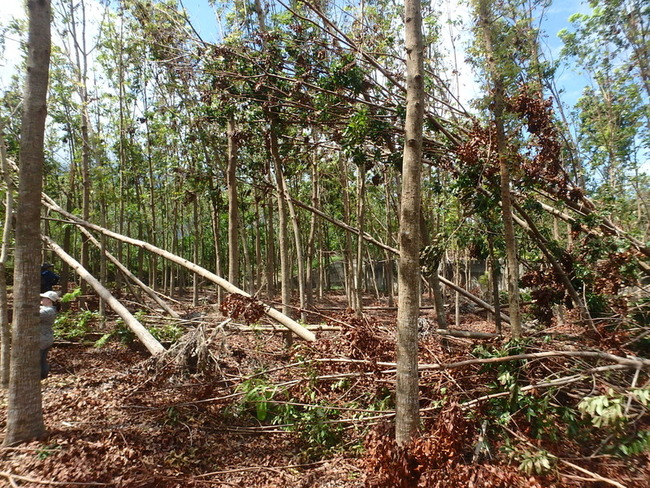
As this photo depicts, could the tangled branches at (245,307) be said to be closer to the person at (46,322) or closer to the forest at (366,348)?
the forest at (366,348)

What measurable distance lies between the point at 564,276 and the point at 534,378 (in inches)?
96.6

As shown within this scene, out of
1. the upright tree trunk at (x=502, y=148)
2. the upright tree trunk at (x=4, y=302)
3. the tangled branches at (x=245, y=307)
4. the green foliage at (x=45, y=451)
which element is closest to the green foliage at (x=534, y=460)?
the upright tree trunk at (x=502, y=148)

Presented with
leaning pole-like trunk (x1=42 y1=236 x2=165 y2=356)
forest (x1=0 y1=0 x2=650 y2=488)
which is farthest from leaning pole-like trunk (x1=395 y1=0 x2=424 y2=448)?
leaning pole-like trunk (x1=42 y1=236 x2=165 y2=356)

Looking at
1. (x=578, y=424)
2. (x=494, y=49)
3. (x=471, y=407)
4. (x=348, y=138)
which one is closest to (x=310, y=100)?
(x=348, y=138)

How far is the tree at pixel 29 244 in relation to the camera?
3.70 meters

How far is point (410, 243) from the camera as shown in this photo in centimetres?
355

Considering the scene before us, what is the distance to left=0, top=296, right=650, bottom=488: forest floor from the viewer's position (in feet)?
11.5

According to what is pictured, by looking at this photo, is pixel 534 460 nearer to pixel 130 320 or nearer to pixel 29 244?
pixel 29 244

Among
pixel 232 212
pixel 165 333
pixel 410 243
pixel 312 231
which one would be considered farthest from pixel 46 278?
pixel 410 243

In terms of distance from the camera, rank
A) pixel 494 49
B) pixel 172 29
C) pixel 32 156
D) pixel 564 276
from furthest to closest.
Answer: pixel 172 29, pixel 564 276, pixel 494 49, pixel 32 156

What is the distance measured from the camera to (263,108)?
25.3 feet

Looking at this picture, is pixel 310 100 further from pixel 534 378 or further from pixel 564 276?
pixel 534 378

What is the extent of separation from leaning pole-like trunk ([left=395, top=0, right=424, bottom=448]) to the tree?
364cm

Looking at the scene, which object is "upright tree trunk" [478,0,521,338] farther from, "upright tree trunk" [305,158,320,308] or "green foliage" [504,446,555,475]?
"upright tree trunk" [305,158,320,308]
